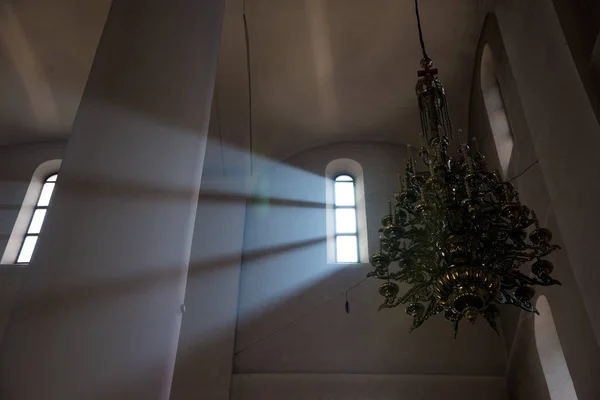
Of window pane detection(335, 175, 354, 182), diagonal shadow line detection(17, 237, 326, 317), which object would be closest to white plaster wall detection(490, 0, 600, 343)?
diagonal shadow line detection(17, 237, 326, 317)

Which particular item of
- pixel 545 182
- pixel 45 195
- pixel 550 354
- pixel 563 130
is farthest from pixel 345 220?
pixel 45 195

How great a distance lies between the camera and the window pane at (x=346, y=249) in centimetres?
755

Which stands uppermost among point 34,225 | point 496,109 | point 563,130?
point 496,109

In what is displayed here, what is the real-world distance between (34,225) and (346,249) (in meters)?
4.63

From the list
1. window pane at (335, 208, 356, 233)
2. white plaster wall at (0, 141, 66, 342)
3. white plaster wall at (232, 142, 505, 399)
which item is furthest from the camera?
window pane at (335, 208, 356, 233)

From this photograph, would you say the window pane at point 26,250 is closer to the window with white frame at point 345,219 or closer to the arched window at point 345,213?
the arched window at point 345,213

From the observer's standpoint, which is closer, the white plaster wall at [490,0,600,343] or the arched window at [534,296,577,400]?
the white plaster wall at [490,0,600,343]

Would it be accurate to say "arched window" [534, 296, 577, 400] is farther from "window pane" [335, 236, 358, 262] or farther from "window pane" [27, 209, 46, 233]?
"window pane" [27, 209, 46, 233]

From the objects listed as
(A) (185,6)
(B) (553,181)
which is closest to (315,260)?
(B) (553,181)

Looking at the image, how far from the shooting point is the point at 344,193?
833 centimetres

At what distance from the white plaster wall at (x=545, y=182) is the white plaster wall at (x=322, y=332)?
0.71 metres

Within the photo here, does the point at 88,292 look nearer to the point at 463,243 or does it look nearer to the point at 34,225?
the point at 463,243

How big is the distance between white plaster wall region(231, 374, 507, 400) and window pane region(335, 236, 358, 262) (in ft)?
5.87

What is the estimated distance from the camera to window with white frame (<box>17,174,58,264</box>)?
769cm
